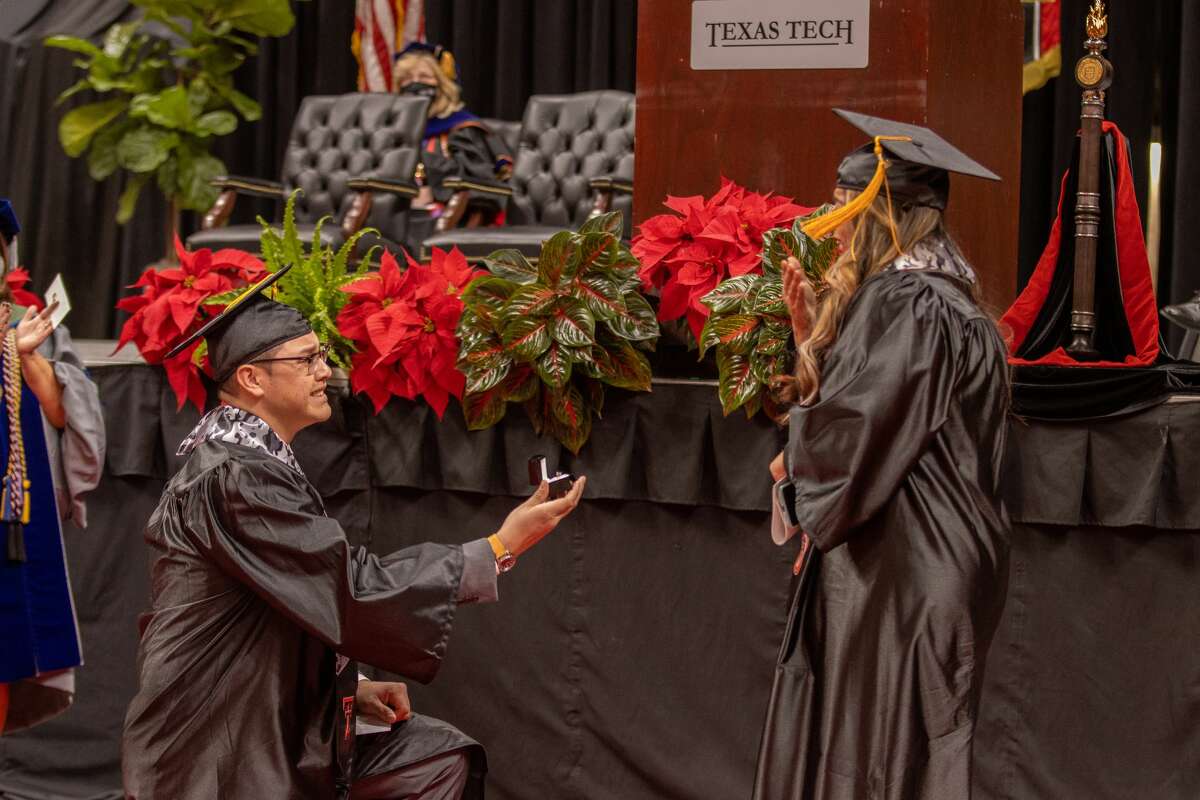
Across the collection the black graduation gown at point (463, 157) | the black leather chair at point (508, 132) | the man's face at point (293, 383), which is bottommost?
the man's face at point (293, 383)

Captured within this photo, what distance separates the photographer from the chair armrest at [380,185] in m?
5.84

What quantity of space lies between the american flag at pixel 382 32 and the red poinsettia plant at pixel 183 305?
4282 millimetres

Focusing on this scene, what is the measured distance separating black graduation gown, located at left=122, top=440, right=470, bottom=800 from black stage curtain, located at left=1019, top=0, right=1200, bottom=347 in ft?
14.1

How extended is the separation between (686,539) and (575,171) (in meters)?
3.08

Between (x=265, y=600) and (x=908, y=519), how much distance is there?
102cm

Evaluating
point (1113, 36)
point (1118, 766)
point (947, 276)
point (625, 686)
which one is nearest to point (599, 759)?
point (625, 686)

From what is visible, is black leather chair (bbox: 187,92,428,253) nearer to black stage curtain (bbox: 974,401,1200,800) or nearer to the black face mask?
the black face mask

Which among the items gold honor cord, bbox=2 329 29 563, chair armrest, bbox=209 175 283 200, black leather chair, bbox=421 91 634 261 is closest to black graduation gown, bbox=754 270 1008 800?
gold honor cord, bbox=2 329 29 563

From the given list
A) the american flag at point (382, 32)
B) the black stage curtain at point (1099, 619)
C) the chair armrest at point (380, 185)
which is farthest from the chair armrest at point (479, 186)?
the black stage curtain at point (1099, 619)

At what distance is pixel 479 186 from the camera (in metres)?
5.97

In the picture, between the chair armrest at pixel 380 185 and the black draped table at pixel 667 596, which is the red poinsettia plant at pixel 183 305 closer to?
the black draped table at pixel 667 596

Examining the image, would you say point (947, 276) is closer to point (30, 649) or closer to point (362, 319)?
point (362, 319)

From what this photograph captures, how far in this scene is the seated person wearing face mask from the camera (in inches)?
258

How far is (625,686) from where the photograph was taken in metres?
3.46
